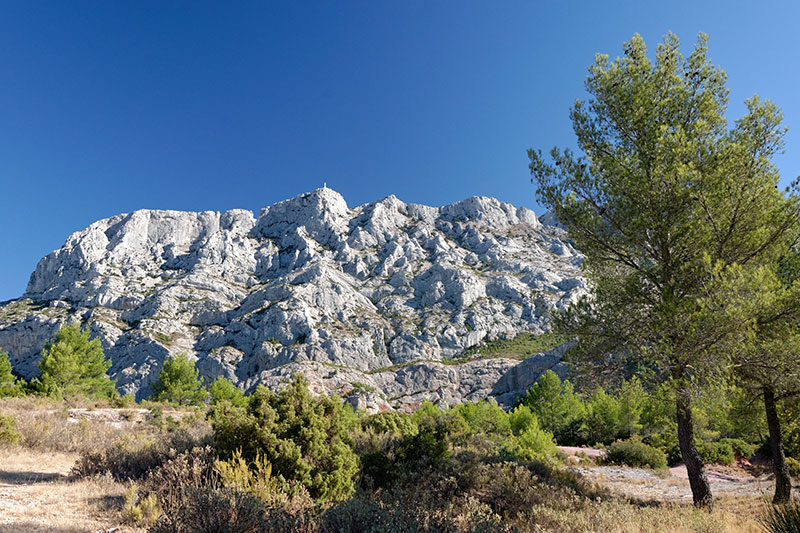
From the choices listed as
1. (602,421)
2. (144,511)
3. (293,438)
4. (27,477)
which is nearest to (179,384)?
(27,477)

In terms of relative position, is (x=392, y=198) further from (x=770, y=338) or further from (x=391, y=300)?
(x=770, y=338)

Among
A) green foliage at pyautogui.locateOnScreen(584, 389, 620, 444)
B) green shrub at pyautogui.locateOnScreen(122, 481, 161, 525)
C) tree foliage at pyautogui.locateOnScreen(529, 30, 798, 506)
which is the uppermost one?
tree foliage at pyautogui.locateOnScreen(529, 30, 798, 506)

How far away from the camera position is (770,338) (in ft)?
27.0

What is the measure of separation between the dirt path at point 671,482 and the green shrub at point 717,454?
390mm

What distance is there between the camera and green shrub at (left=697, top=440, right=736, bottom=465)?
821 inches

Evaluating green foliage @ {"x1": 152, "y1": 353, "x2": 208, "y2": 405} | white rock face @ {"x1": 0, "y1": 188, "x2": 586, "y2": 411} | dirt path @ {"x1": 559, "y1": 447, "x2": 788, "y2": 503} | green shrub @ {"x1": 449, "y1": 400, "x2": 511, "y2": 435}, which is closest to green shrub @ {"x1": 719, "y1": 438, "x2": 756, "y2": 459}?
dirt path @ {"x1": 559, "y1": 447, "x2": 788, "y2": 503}

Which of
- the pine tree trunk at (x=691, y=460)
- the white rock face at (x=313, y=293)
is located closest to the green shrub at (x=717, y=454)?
the pine tree trunk at (x=691, y=460)

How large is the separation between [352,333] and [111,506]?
8978 centimetres

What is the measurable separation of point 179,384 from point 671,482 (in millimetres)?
42655

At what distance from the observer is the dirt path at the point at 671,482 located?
40.8ft

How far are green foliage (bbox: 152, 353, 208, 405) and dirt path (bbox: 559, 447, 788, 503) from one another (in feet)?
126

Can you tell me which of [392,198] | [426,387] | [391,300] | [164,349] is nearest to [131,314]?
[164,349]

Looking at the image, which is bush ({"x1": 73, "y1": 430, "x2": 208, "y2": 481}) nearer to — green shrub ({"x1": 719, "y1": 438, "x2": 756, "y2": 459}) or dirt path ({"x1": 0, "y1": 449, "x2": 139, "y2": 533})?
dirt path ({"x1": 0, "y1": 449, "x2": 139, "y2": 533})

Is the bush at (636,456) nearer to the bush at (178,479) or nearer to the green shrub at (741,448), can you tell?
the green shrub at (741,448)
